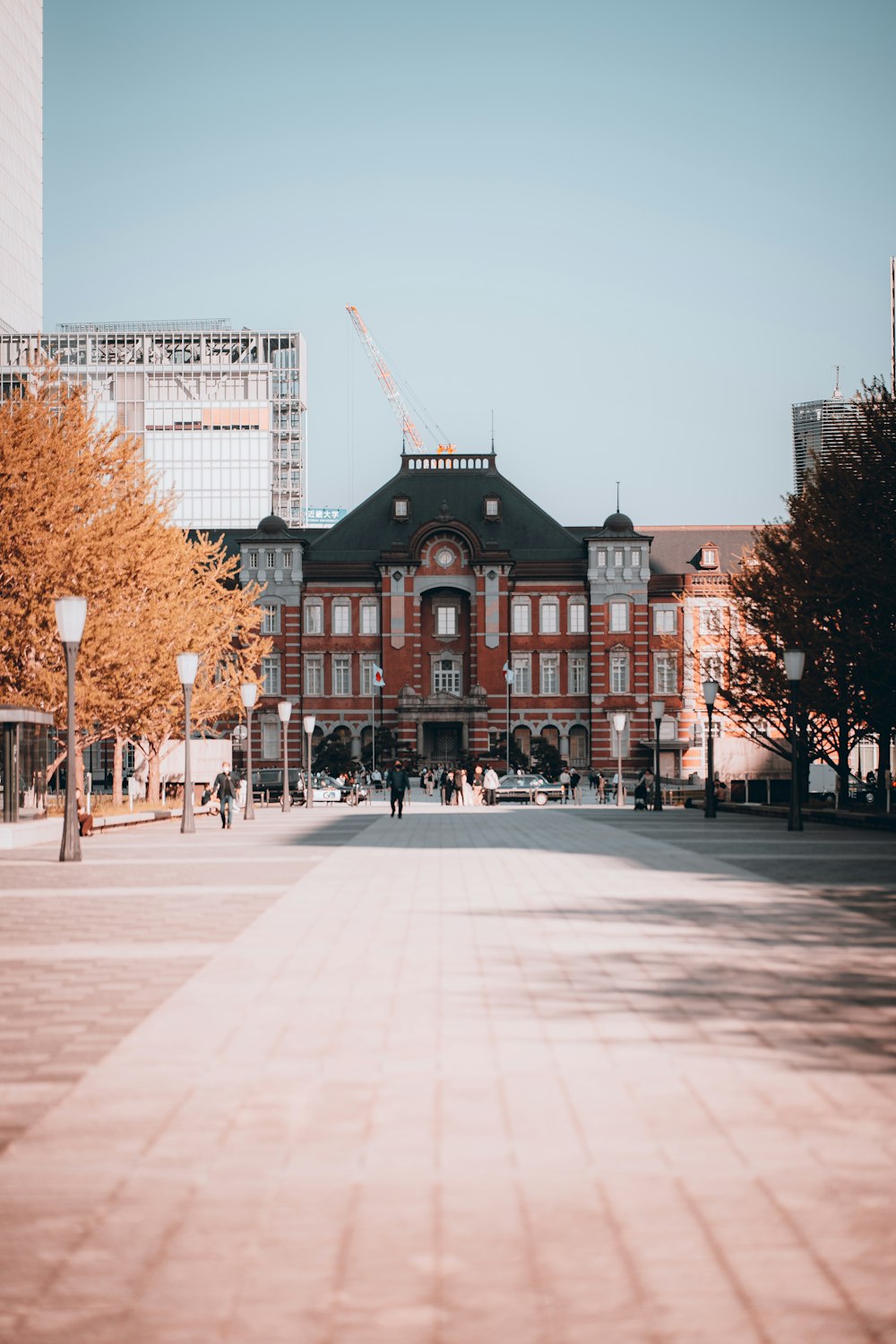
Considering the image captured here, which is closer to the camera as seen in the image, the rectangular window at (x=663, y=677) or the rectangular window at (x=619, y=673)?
the rectangular window at (x=619, y=673)

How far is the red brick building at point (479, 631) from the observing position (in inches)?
3290

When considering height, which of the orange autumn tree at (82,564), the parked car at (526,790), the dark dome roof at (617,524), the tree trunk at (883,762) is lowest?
the parked car at (526,790)

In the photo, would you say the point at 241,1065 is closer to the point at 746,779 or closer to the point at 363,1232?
the point at 363,1232

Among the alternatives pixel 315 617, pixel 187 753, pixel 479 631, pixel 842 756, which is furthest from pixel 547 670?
pixel 187 753

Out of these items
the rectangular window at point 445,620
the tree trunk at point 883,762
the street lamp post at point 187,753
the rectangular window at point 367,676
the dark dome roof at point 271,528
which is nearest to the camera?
the street lamp post at point 187,753

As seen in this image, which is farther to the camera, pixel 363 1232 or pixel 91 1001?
pixel 91 1001

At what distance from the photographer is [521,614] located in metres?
84.9

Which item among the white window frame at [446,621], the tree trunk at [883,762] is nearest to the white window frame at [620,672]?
the white window frame at [446,621]

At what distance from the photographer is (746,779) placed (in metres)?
51.2

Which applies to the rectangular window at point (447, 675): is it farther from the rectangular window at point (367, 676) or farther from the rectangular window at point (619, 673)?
the rectangular window at point (619, 673)

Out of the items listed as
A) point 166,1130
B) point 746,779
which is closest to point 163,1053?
point 166,1130

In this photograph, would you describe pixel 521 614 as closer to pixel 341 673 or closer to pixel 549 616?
pixel 549 616

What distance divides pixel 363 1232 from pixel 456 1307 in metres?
0.66

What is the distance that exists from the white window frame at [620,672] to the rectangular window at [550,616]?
365 centimetres
